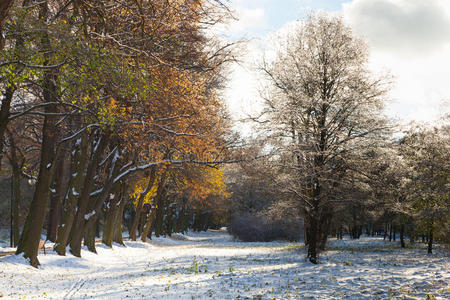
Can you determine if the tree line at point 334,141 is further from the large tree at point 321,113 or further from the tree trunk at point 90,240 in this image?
the tree trunk at point 90,240

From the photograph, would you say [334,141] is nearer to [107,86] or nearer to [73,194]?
[107,86]

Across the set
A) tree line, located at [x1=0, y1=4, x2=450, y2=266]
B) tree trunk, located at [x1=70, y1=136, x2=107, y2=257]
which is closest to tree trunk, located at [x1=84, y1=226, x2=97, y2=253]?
tree line, located at [x1=0, y1=4, x2=450, y2=266]

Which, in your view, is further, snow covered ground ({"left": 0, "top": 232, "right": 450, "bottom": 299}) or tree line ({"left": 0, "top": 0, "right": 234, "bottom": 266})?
snow covered ground ({"left": 0, "top": 232, "right": 450, "bottom": 299})

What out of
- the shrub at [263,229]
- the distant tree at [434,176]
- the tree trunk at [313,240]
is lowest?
the shrub at [263,229]

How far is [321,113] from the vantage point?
1786cm

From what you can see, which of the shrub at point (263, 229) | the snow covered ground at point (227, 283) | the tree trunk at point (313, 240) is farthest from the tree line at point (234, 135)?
the shrub at point (263, 229)

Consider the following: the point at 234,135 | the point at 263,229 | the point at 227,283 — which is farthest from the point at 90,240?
the point at 263,229

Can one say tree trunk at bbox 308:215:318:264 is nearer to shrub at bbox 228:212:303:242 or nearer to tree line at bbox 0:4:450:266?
tree line at bbox 0:4:450:266

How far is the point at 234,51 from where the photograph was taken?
12.8 m

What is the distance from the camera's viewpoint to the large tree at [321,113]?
54.4 feet

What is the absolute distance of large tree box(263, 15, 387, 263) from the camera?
653 inches

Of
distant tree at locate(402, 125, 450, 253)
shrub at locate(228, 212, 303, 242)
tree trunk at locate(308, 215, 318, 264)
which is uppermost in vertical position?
distant tree at locate(402, 125, 450, 253)

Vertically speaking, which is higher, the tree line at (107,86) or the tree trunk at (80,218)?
the tree line at (107,86)

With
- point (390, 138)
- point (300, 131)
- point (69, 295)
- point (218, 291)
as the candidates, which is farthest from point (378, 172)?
point (69, 295)
